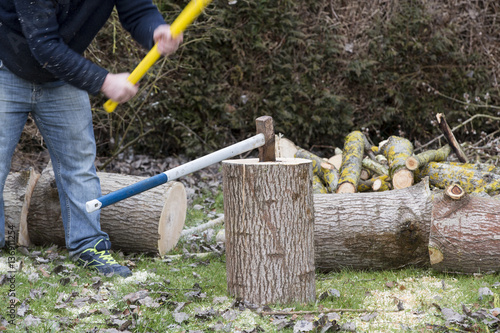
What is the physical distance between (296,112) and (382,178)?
8.73 feet

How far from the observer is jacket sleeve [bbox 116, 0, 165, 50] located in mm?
3352

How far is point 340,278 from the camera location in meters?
3.56

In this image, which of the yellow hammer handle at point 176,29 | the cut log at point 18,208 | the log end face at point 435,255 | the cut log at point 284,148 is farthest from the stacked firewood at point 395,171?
the cut log at point 18,208

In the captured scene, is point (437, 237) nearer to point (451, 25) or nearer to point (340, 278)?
point (340, 278)

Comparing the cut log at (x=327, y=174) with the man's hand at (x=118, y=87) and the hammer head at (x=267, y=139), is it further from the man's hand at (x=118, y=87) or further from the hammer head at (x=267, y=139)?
the man's hand at (x=118, y=87)

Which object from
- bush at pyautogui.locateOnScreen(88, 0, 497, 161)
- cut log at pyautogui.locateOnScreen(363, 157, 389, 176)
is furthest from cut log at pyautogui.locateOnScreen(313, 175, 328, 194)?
bush at pyautogui.locateOnScreen(88, 0, 497, 161)

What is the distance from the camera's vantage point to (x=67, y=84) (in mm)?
3430

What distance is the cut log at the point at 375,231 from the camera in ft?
11.6

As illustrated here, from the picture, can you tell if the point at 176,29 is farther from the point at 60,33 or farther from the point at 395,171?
the point at 395,171

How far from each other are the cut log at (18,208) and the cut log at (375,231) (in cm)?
210

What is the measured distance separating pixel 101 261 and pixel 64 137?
821 millimetres

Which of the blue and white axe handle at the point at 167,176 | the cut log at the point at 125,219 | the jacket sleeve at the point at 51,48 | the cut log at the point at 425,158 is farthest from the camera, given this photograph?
the cut log at the point at 425,158

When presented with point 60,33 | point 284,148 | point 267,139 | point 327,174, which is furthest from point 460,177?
point 60,33

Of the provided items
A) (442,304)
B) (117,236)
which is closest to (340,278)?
(442,304)
